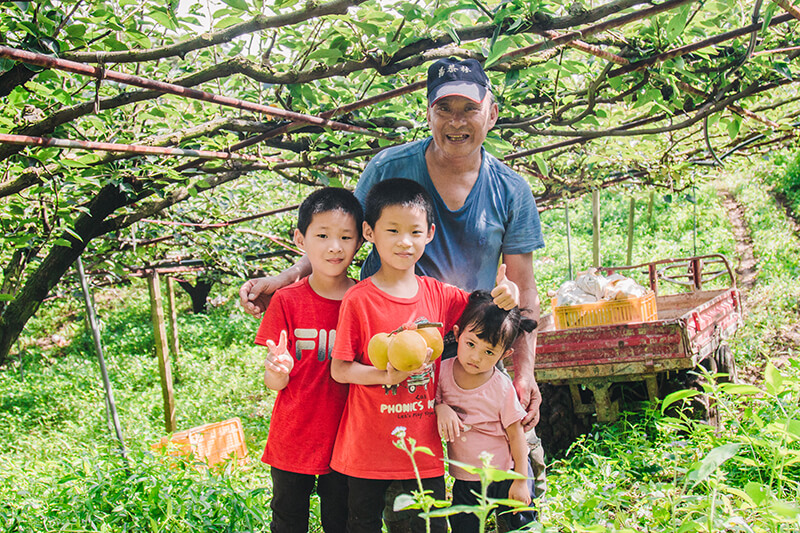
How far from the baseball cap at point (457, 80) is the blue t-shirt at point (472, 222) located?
0.24 metres

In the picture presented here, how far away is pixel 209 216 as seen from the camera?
5.52 m

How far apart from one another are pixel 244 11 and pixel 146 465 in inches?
94.6

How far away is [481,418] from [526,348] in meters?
0.33

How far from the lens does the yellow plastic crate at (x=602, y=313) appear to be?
4992mm

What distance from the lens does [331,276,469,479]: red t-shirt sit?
1.92m

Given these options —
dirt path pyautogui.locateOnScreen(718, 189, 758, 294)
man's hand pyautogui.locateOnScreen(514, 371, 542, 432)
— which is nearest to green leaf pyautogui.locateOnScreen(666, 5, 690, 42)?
man's hand pyautogui.locateOnScreen(514, 371, 542, 432)

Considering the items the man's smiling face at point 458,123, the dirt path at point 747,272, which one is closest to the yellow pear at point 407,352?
the man's smiling face at point 458,123

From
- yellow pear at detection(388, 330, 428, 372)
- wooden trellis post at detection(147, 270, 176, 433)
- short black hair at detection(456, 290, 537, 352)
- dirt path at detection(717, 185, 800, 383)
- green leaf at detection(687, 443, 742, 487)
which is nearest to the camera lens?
green leaf at detection(687, 443, 742, 487)

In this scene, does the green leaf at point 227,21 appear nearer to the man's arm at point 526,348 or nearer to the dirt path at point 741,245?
the man's arm at point 526,348

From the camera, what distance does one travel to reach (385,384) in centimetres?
184

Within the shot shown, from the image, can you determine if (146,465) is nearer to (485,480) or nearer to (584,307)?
(485,480)

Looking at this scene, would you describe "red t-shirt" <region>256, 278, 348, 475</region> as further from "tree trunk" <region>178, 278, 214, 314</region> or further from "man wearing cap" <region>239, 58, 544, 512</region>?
"tree trunk" <region>178, 278, 214, 314</region>

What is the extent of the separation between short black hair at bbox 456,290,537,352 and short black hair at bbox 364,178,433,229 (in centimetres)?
30

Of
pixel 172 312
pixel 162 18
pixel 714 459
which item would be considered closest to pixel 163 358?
pixel 172 312
